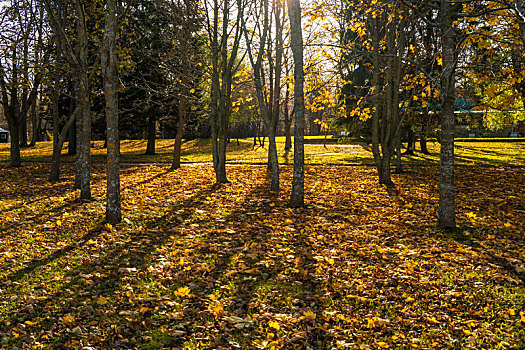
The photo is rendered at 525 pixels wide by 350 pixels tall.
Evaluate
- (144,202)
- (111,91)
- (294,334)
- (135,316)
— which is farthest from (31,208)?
(294,334)

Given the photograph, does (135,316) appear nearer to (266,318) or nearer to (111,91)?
(266,318)

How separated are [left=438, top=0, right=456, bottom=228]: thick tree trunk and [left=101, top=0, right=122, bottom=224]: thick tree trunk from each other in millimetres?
6444

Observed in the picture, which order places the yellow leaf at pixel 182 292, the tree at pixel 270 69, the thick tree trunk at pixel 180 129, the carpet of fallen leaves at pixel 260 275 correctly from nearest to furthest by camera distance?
the carpet of fallen leaves at pixel 260 275 < the yellow leaf at pixel 182 292 < the tree at pixel 270 69 < the thick tree trunk at pixel 180 129

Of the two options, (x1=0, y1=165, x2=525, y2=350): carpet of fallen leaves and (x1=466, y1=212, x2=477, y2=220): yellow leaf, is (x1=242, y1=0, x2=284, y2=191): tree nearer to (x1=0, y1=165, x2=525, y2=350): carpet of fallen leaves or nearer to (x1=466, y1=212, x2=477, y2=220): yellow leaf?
(x1=0, y1=165, x2=525, y2=350): carpet of fallen leaves

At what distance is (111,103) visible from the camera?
7.14 m

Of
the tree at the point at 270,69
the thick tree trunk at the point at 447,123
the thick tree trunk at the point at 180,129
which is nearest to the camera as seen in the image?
the thick tree trunk at the point at 447,123

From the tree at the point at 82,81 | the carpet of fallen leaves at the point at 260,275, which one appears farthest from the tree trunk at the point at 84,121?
the carpet of fallen leaves at the point at 260,275

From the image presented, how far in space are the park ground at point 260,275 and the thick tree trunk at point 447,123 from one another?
1.48 ft

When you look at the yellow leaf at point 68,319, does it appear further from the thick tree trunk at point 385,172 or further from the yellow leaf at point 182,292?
the thick tree trunk at point 385,172

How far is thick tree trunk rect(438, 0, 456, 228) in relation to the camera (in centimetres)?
679

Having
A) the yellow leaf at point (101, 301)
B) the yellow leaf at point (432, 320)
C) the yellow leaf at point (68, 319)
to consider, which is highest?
the yellow leaf at point (101, 301)

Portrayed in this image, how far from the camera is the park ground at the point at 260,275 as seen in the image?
375cm

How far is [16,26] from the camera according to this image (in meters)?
15.8

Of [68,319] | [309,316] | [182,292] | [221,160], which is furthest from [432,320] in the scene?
[221,160]
